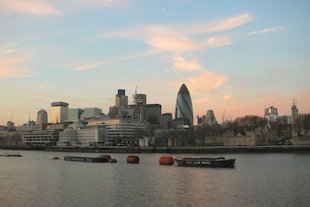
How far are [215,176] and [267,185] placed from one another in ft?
40.3

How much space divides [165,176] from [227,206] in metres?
25.5

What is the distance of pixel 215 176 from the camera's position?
59469 mm

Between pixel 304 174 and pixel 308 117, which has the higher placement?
pixel 308 117

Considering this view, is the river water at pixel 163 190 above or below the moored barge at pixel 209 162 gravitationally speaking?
below

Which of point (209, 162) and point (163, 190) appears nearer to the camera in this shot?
point (163, 190)

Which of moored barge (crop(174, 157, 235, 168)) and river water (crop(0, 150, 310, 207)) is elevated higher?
moored barge (crop(174, 157, 235, 168))

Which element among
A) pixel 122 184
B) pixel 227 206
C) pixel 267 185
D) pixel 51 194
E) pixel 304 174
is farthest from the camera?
pixel 304 174

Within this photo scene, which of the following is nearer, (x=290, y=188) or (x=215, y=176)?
(x=290, y=188)

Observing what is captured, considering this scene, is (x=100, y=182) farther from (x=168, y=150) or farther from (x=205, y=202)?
(x=168, y=150)

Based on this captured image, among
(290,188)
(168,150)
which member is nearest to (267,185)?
(290,188)

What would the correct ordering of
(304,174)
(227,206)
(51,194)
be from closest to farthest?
(227,206) → (51,194) → (304,174)

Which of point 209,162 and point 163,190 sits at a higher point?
point 209,162

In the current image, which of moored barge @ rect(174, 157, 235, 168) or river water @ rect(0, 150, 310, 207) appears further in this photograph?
moored barge @ rect(174, 157, 235, 168)

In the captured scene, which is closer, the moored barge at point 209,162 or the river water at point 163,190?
the river water at point 163,190
